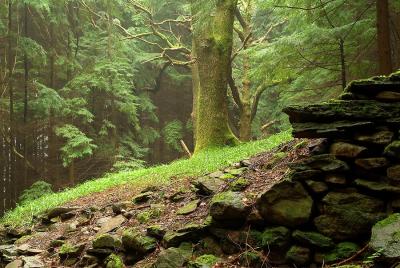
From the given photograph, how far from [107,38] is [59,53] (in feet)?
8.79

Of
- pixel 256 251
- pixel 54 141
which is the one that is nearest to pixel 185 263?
pixel 256 251

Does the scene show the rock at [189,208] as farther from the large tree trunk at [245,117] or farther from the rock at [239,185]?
the large tree trunk at [245,117]

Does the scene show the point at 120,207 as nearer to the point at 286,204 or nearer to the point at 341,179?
the point at 286,204

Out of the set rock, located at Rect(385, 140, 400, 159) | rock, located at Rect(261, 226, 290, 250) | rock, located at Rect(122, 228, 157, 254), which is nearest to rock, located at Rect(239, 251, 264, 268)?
rock, located at Rect(261, 226, 290, 250)

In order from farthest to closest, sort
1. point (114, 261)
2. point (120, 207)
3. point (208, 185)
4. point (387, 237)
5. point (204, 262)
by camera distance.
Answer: point (120, 207) < point (208, 185) < point (114, 261) < point (204, 262) < point (387, 237)

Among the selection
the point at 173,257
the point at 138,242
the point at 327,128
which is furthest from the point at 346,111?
the point at 138,242

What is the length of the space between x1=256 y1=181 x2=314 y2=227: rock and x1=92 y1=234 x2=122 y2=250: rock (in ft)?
8.67

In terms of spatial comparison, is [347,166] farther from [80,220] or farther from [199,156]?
[199,156]

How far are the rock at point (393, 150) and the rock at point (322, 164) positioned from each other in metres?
0.50

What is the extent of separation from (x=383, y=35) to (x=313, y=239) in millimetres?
4955

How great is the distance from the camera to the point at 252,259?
16.3 feet

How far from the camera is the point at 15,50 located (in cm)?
1853

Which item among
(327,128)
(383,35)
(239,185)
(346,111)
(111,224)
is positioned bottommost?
(111,224)

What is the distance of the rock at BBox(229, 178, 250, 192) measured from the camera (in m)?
6.32
